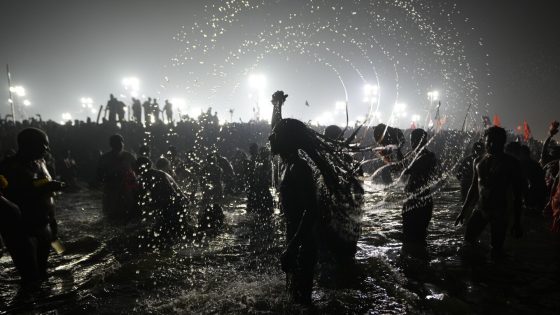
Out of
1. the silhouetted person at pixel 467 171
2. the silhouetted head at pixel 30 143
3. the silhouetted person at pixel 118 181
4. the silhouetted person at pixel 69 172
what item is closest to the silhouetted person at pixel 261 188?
the silhouetted person at pixel 118 181

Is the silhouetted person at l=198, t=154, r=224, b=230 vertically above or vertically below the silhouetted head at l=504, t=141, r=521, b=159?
below

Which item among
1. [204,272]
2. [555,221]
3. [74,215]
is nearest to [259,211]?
[204,272]

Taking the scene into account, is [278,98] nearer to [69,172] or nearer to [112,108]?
[69,172]

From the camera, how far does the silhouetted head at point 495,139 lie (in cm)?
528

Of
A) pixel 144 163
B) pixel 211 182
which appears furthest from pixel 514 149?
pixel 211 182

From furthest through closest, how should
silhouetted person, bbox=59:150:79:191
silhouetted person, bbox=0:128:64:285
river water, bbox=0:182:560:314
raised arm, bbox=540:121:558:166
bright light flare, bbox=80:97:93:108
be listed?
1. bright light flare, bbox=80:97:93:108
2. silhouetted person, bbox=59:150:79:191
3. raised arm, bbox=540:121:558:166
4. silhouetted person, bbox=0:128:64:285
5. river water, bbox=0:182:560:314

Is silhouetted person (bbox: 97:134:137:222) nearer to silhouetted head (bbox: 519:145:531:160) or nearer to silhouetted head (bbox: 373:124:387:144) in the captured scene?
silhouetted head (bbox: 373:124:387:144)

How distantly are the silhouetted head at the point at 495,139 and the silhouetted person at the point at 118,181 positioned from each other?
8.08 metres

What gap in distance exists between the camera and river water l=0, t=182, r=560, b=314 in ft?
13.5

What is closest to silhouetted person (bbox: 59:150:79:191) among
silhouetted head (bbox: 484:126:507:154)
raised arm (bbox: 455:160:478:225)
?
raised arm (bbox: 455:160:478:225)

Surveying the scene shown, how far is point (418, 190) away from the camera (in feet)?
18.7

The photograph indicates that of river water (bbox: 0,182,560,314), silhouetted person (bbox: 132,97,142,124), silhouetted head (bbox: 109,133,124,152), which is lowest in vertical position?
river water (bbox: 0,182,560,314)

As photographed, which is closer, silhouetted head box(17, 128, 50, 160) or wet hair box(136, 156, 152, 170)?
silhouetted head box(17, 128, 50, 160)

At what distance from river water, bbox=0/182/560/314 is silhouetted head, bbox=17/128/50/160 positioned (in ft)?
6.43
